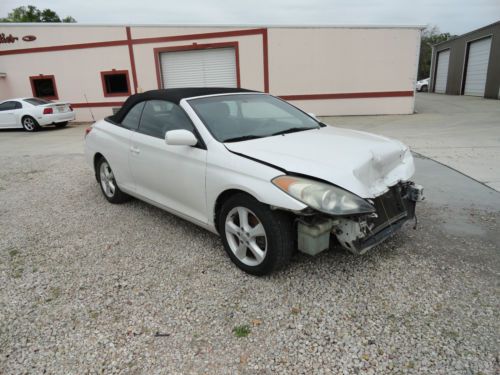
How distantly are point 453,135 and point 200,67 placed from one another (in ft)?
34.5

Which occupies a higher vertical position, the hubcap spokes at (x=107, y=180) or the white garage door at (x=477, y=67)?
the white garage door at (x=477, y=67)

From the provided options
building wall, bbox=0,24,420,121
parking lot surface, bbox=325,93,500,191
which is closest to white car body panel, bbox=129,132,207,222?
parking lot surface, bbox=325,93,500,191

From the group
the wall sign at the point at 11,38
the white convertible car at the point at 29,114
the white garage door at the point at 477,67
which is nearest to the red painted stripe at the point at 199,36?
the white convertible car at the point at 29,114

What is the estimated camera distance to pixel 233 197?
296 cm

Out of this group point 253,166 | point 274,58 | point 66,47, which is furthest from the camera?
point 66,47

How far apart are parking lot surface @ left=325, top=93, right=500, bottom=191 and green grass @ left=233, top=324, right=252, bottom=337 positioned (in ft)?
14.6

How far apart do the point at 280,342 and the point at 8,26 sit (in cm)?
1974

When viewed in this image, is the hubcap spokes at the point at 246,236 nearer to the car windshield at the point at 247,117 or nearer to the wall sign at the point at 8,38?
the car windshield at the point at 247,117

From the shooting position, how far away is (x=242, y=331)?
243cm

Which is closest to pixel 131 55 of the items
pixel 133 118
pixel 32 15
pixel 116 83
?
pixel 116 83

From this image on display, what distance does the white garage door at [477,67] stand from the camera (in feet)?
73.4

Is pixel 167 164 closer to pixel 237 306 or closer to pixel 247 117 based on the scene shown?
pixel 247 117

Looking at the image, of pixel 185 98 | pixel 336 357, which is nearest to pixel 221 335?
pixel 336 357

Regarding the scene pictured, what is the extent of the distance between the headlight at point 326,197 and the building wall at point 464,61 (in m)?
23.3
